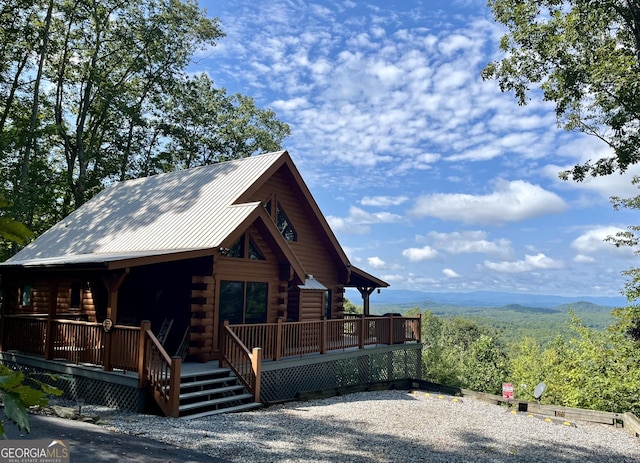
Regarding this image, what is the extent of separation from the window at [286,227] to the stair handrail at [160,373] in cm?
849

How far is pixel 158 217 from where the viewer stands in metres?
17.1

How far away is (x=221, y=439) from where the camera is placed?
8.79m

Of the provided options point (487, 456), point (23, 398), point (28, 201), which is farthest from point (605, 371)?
point (28, 201)

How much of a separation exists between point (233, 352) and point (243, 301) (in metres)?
2.93

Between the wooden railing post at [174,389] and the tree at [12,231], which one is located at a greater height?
the tree at [12,231]

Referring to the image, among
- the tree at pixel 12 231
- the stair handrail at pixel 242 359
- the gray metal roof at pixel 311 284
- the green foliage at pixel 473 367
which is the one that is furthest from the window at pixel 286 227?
the tree at pixel 12 231

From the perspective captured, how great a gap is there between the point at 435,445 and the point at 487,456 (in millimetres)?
984

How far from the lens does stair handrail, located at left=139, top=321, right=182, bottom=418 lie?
10430 mm

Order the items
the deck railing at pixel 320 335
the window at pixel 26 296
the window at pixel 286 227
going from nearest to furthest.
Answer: the deck railing at pixel 320 335, the window at pixel 286 227, the window at pixel 26 296

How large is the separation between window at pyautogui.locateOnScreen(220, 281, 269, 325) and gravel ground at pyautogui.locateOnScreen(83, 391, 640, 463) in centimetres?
350

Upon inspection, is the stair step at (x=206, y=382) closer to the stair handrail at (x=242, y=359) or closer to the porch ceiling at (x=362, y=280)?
the stair handrail at (x=242, y=359)

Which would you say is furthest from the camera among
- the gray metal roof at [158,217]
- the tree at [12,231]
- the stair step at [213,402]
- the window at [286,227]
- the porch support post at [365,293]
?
the porch support post at [365,293]

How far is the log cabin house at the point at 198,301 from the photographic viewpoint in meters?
11.6

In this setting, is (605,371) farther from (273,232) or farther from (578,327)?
(273,232)
